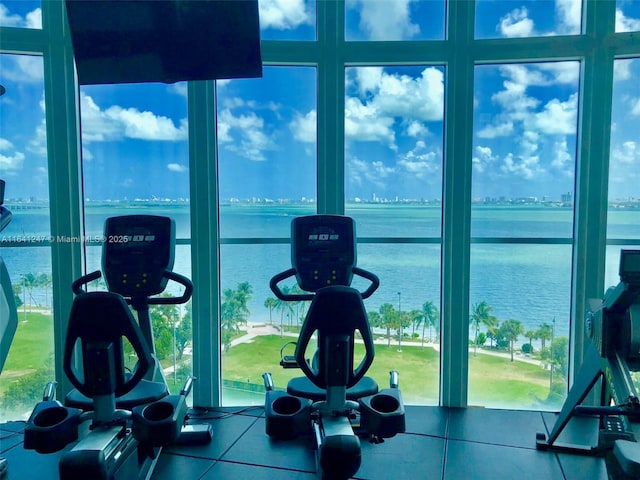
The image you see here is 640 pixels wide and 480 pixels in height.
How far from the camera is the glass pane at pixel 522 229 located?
3615 millimetres

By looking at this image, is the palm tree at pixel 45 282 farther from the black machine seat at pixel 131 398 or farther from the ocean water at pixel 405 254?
the black machine seat at pixel 131 398

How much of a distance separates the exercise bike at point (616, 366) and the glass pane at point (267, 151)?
2283mm

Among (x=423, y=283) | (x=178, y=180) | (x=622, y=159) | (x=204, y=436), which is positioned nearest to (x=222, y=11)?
(x=178, y=180)

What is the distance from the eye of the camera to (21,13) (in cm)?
352

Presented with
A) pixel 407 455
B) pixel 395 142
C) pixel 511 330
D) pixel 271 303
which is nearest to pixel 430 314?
pixel 511 330

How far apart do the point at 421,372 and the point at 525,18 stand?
310 centimetres

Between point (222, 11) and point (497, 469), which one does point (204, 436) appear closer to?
point (497, 469)

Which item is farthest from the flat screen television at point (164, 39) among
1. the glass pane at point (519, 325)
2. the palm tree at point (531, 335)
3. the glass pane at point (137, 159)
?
the palm tree at point (531, 335)

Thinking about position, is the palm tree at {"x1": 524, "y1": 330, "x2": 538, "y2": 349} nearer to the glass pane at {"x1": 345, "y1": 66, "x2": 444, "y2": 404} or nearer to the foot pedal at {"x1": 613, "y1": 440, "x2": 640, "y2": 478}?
the glass pane at {"x1": 345, "y1": 66, "x2": 444, "y2": 404}

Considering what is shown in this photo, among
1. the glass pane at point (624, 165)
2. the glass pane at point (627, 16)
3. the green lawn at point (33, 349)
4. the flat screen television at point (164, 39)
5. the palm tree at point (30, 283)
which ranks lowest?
the green lawn at point (33, 349)

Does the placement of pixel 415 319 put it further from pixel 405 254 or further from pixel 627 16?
pixel 627 16

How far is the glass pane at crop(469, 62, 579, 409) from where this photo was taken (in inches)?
142

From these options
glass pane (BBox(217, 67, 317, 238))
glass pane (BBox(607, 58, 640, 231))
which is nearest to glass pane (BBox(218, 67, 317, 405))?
glass pane (BBox(217, 67, 317, 238))

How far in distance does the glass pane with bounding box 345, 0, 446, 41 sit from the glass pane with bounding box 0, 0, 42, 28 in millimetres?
2539
